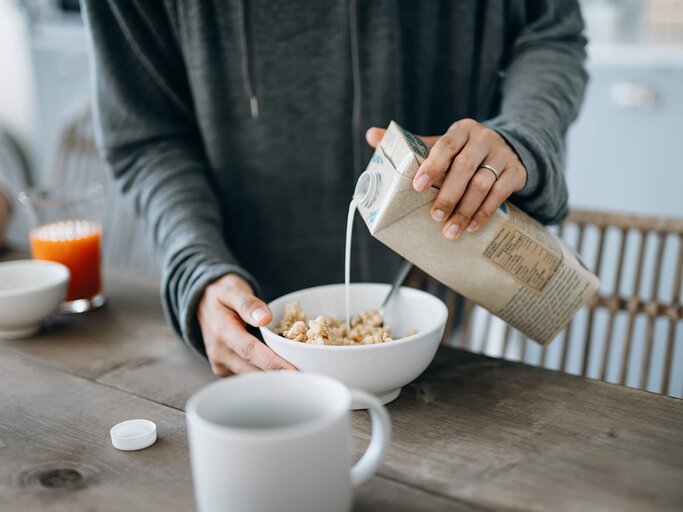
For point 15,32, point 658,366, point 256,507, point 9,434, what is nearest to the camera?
point 256,507

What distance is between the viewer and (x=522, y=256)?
0.80 metres

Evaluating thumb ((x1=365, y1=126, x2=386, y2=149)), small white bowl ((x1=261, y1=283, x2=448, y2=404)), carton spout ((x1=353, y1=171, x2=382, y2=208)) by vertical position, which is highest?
thumb ((x1=365, y1=126, x2=386, y2=149))

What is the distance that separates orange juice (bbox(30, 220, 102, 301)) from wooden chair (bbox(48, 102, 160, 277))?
625 millimetres

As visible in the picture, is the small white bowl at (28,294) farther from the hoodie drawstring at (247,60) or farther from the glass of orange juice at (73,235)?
the hoodie drawstring at (247,60)

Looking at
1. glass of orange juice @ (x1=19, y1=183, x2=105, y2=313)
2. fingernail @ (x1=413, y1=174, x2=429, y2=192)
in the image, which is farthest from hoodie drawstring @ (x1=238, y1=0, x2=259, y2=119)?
fingernail @ (x1=413, y1=174, x2=429, y2=192)

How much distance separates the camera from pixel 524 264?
0.80 metres

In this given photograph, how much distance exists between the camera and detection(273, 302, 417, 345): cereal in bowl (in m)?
0.79

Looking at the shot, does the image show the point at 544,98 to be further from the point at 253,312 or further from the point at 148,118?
the point at 148,118

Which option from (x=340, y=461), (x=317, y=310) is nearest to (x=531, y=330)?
(x=317, y=310)

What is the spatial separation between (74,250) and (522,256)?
73cm

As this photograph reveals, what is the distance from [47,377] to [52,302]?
0.54 feet

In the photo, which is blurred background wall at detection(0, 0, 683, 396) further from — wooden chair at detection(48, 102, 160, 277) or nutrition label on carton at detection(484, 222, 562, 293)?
nutrition label on carton at detection(484, 222, 562, 293)

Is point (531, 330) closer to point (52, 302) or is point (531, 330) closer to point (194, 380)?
point (194, 380)

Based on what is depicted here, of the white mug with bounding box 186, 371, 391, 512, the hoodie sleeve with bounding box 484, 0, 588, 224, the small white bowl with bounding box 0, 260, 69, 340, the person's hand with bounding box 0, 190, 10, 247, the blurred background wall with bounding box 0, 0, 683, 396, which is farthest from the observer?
the blurred background wall with bounding box 0, 0, 683, 396
